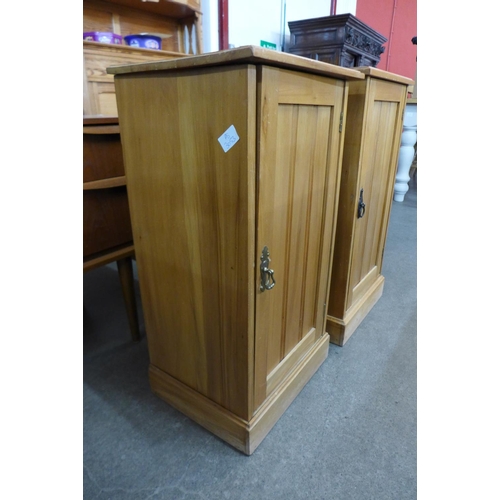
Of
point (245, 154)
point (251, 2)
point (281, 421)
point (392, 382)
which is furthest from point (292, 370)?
point (251, 2)

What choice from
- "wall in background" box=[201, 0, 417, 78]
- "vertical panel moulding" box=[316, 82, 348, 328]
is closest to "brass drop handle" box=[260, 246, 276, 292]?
"vertical panel moulding" box=[316, 82, 348, 328]

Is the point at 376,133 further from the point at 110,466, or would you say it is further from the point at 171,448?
the point at 110,466

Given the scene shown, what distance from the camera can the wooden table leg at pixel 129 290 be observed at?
4.98ft

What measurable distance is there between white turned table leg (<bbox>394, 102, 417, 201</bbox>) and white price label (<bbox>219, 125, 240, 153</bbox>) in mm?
3092

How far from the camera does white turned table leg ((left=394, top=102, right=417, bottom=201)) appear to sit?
340 cm

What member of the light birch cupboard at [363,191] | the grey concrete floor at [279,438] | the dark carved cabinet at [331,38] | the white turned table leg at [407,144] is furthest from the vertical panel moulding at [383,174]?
the white turned table leg at [407,144]

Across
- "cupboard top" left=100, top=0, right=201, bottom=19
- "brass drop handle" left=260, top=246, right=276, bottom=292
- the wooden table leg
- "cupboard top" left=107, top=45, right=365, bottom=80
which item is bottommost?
the wooden table leg

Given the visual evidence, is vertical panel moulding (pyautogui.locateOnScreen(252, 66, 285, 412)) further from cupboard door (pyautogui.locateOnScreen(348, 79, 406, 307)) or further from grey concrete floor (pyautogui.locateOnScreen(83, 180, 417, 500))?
cupboard door (pyautogui.locateOnScreen(348, 79, 406, 307))

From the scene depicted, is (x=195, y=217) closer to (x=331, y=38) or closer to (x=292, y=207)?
(x=292, y=207)

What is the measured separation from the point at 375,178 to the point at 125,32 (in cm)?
165

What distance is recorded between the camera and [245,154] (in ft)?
2.61

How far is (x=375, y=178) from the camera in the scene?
1591 mm

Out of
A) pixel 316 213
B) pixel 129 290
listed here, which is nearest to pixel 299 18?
pixel 316 213

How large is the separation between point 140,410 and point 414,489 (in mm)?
914
